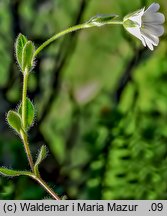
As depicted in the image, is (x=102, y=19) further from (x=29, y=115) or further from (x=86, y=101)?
(x=86, y=101)

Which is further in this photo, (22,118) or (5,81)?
(5,81)

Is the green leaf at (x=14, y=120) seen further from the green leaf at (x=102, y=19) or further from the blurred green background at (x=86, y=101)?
the blurred green background at (x=86, y=101)

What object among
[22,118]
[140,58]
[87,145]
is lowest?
[22,118]

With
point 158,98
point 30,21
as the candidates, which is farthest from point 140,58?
point 30,21

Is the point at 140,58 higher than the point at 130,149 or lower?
higher

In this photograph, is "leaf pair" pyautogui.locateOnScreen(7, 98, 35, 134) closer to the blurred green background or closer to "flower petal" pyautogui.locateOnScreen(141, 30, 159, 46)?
"flower petal" pyautogui.locateOnScreen(141, 30, 159, 46)

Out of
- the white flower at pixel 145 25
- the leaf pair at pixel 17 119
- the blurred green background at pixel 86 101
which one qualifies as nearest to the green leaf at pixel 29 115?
the leaf pair at pixel 17 119

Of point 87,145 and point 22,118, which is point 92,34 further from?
point 22,118
